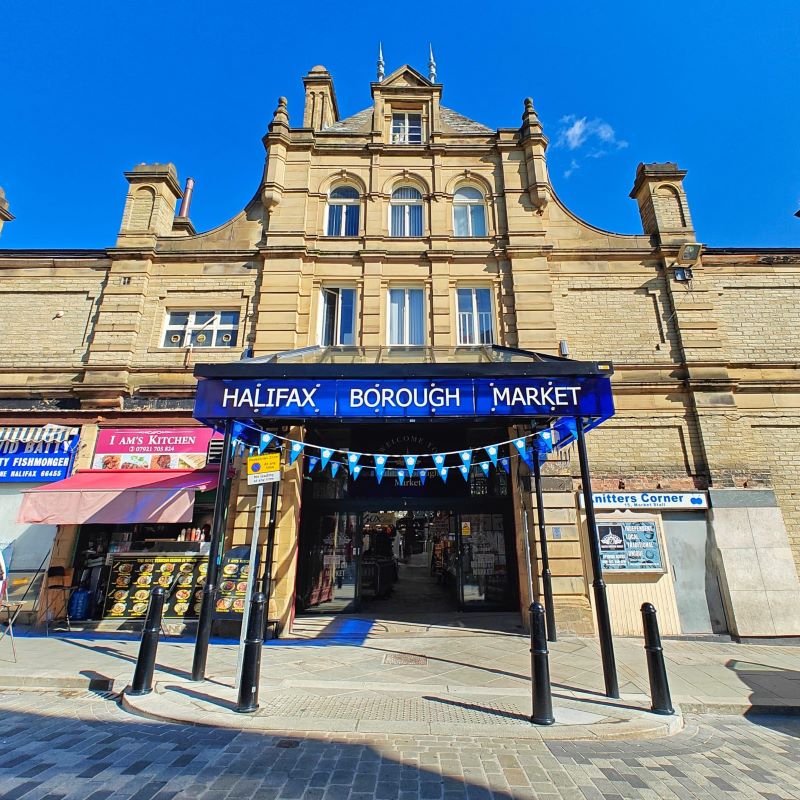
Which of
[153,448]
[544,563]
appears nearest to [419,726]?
[544,563]

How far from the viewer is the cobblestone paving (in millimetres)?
3508

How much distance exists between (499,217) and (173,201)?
9863 mm

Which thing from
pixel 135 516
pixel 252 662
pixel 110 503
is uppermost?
pixel 110 503

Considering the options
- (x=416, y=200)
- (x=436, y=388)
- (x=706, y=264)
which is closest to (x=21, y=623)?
(x=436, y=388)

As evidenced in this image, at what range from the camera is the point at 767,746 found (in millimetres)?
4582

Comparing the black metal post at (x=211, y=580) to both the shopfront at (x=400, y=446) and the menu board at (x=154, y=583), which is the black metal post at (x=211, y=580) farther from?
the menu board at (x=154, y=583)

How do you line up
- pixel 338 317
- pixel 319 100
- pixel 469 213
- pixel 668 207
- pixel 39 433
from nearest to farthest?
pixel 39 433
pixel 338 317
pixel 668 207
pixel 469 213
pixel 319 100

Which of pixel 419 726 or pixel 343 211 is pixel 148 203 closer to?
pixel 343 211

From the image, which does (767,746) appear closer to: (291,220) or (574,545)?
(574,545)

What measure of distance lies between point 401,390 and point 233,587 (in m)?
5.39

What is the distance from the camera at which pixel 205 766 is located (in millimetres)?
3832

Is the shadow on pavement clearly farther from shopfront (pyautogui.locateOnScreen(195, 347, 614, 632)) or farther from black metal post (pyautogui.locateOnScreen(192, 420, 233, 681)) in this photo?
shopfront (pyautogui.locateOnScreen(195, 347, 614, 632))

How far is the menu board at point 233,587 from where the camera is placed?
28.3 feet

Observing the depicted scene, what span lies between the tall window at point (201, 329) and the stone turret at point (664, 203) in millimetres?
11820
